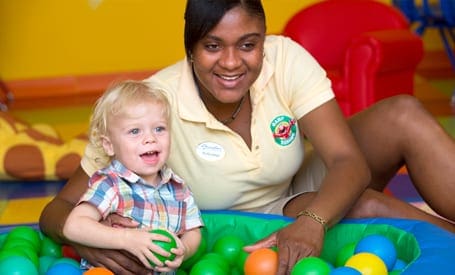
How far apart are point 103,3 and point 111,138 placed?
12.8 ft

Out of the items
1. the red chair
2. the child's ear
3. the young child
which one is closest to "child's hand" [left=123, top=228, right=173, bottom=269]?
the young child

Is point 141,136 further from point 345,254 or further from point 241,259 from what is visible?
point 345,254

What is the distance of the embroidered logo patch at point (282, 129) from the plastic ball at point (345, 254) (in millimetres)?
333

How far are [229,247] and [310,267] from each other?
45cm

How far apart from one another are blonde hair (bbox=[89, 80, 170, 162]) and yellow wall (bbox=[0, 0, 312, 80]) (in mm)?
3871

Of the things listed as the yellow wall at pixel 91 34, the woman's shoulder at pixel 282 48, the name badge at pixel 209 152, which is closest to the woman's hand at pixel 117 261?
the name badge at pixel 209 152

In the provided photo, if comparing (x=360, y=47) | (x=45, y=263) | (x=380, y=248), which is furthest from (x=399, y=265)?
(x=360, y=47)

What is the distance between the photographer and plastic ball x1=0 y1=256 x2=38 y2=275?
2.16 meters

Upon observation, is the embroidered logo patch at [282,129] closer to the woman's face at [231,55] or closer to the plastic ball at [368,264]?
the woman's face at [231,55]

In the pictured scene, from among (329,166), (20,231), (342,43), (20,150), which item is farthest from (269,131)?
(342,43)

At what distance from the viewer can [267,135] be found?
2447 mm

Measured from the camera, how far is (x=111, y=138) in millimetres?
2182

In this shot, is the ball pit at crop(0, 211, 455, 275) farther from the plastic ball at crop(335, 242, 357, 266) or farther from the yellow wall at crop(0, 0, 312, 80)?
the yellow wall at crop(0, 0, 312, 80)

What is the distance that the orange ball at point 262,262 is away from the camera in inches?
82.4
